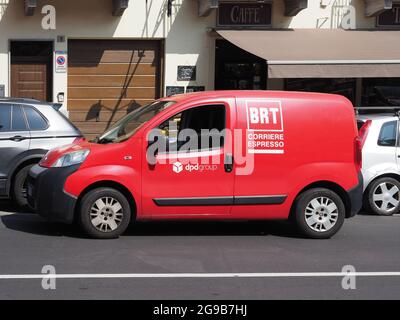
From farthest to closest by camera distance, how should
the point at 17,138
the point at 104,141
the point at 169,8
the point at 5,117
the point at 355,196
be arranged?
1. the point at 169,8
2. the point at 5,117
3. the point at 17,138
4. the point at 355,196
5. the point at 104,141

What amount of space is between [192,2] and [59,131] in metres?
6.47

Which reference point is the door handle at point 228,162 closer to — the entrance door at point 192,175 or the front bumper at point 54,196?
the entrance door at point 192,175

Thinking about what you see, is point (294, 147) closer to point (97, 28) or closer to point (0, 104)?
point (0, 104)

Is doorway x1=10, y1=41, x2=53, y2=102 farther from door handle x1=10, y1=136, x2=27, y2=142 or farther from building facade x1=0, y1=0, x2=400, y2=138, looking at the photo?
door handle x1=10, y1=136, x2=27, y2=142

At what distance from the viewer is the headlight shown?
7.60 meters

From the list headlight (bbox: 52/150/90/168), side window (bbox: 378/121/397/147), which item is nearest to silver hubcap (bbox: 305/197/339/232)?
side window (bbox: 378/121/397/147)

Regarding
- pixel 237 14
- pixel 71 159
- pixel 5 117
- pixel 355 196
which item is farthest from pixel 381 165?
pixel 237 14

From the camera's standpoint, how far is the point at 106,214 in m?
7.62

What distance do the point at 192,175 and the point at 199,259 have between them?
3.79 feet

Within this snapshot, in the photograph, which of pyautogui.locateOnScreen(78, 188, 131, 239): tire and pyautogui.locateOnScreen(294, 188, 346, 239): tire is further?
pyautogui.locateOnScreen(294, 188, 346, 239): tire

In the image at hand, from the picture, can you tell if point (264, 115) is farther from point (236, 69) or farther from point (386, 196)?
point (236, 69)

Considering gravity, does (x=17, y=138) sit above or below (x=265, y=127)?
below

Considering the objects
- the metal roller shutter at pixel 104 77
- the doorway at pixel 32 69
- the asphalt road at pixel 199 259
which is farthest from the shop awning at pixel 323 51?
the asphalt road at pixel 199 259
